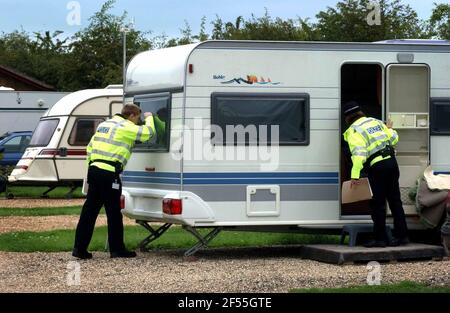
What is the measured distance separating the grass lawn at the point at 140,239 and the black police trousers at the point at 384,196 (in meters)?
1.88

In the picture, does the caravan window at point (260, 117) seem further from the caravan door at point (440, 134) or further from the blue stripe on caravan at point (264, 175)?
the caravan door at point (440, 134)

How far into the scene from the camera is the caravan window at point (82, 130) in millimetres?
27266

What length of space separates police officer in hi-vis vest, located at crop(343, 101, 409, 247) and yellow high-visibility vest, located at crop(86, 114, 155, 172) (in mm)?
2609

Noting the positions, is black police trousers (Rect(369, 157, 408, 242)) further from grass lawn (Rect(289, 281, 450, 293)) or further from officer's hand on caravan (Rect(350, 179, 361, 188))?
grass lawn (Rect(289, 281, 450, 293))

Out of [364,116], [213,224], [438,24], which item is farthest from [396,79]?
[438,24]

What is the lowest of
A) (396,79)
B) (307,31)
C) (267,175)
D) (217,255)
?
(217,255)

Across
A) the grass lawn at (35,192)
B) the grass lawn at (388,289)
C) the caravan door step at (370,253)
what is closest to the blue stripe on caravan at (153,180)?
the caravan door step at (370,253)

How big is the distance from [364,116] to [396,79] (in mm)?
832

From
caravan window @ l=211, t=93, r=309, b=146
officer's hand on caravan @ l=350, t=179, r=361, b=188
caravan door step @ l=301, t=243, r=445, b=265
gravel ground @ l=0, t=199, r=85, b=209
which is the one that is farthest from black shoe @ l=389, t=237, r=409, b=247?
gravel ground @ l=0, t=199, r=85, b=209

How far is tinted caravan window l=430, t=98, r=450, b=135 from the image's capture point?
15453 mm
